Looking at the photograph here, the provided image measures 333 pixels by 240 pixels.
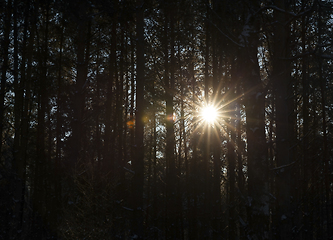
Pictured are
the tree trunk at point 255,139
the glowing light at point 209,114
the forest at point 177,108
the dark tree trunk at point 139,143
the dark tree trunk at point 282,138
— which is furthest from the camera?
the glowing light at point 209,114

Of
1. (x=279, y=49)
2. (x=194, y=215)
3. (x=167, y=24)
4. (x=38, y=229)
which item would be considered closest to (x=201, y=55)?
(x=167, y=24)

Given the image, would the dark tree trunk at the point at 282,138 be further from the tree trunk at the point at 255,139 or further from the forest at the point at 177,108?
the tree trunk at the point at 255,139

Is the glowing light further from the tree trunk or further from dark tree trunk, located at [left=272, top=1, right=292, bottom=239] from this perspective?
the tree trunk

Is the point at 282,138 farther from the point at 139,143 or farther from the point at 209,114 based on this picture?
the point at 209,114

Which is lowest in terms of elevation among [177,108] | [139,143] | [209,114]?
[139,143]

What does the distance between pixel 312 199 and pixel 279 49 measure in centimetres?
626

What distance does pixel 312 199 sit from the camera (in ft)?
37.7

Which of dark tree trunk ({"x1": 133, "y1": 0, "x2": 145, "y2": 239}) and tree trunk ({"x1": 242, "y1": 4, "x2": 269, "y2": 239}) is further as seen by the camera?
dark tree trunk ({"x1": 133, "y1": 0, "x2": 145, "y2": 239})

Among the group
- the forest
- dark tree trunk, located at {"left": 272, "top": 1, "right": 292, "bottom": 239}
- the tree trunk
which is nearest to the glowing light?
the forest

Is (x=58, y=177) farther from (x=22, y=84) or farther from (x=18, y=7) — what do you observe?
(x=18, y=7)

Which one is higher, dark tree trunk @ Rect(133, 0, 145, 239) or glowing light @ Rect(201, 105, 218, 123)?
glowing light @ Rect(201, 105, 218, 123)

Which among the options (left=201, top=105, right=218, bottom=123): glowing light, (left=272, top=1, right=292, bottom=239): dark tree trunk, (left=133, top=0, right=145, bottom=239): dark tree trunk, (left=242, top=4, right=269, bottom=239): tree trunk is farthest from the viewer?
(left=201, top=105, right=218, bottom=123): glowing light

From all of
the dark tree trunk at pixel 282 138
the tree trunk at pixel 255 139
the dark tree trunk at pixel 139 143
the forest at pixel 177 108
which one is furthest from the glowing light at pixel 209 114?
the tree trunk at pixel 255 139

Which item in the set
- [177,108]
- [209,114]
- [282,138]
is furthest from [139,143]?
[177,108]
